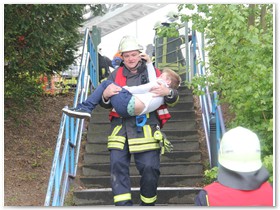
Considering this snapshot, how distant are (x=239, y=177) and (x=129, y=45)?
2.70 meters

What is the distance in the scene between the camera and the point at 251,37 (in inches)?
234

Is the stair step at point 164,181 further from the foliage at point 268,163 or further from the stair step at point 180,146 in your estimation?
the foliage at point 268,163

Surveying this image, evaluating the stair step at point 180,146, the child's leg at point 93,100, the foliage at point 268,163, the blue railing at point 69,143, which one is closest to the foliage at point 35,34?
the blue railing at point 69,143

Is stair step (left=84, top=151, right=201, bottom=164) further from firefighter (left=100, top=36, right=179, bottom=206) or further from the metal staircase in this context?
firefighter (left=100, top=36, right=179, bottom=206)

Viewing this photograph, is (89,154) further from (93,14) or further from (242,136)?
(242,136)

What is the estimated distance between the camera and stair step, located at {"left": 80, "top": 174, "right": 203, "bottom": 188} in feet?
26.0

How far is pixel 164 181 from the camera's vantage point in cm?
790

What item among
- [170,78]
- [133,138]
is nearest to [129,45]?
[170,78]

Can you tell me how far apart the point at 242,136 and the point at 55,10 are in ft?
16.8

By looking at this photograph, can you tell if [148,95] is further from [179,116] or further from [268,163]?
[179,116]

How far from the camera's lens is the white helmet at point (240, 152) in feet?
12.8

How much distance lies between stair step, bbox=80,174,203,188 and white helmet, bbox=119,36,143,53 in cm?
209

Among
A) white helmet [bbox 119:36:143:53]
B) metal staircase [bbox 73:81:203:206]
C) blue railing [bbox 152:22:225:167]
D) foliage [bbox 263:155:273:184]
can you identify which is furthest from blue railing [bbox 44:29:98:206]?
foliage [bbox 263:155:273:184]

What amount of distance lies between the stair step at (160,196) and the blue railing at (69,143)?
0.68ft
